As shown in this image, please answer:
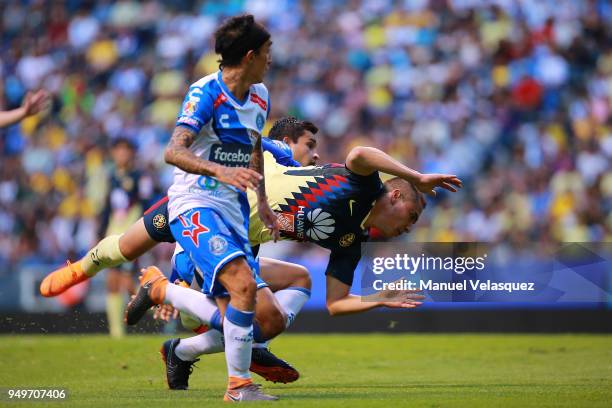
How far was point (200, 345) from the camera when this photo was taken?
8805mm

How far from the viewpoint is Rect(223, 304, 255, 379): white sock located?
7.45m

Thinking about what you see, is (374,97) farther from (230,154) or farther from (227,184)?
(227,184)

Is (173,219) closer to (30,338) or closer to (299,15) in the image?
(30,338)

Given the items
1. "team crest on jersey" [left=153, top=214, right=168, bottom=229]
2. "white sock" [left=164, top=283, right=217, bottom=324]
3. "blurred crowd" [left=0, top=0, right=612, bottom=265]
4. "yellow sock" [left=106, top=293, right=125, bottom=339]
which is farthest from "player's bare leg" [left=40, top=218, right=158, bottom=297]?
"blurred crowd" [left=0, top=0, right=612, bottom=265]

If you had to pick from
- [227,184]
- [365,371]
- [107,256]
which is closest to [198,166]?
[227,184]

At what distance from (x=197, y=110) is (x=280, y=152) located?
7.25ft

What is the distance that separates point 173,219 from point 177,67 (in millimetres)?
14816

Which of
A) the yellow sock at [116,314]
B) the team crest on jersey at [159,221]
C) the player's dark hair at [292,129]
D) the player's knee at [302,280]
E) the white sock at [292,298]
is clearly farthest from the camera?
the yellow sock at [116,314]

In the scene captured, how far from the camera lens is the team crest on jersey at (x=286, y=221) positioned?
891cm

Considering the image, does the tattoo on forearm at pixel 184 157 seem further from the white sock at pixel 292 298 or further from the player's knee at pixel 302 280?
the player's knee at pixel 302 280

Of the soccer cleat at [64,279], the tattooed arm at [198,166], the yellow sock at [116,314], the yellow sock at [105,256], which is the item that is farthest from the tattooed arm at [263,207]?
the yellow sock at [116,314]

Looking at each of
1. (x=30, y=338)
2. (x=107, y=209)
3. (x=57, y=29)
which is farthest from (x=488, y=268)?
(x=57, y=29)

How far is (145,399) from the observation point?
795 cm

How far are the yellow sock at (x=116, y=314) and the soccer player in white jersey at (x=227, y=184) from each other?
841 centimetres
